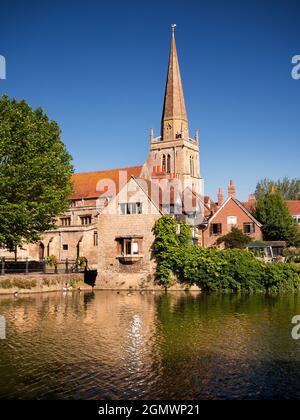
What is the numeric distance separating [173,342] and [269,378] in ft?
20.6

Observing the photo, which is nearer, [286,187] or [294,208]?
[294,208]

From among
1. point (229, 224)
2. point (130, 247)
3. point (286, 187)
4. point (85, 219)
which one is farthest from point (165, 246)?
point (286, 187)

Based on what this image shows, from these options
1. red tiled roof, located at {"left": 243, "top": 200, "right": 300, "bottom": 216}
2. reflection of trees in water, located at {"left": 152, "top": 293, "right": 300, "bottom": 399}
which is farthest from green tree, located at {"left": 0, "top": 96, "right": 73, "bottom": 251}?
red tiled roof, located at {"left": 243, "top": 200, "right": 300, "bottom": 216}

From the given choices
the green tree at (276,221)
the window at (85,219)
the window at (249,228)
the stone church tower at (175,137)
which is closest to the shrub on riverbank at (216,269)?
the window at (249,228)

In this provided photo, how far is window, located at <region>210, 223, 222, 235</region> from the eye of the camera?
203 feet

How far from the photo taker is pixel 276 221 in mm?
60469

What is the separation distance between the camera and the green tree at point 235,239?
56406 millimetres

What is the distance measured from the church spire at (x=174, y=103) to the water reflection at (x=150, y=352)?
7938cm

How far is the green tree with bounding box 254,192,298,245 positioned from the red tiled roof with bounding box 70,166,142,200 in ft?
65.6

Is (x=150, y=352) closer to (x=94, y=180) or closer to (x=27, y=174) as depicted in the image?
(x=27, y=174)

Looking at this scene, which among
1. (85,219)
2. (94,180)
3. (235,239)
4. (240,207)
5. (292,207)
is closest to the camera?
(235,239)

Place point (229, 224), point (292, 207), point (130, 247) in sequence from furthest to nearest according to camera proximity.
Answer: point (292, 207), point (229, 224), point (130, 247)

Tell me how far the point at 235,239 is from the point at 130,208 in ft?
52.2
